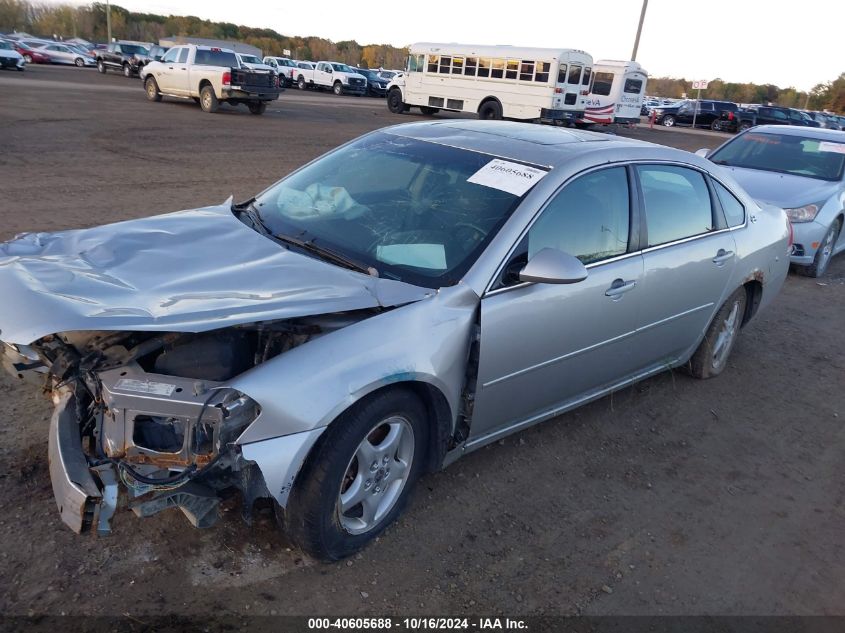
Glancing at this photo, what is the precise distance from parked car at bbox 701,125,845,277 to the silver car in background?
4.39m

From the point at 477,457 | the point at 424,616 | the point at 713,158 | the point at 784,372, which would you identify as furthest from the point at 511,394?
the point at 713,158

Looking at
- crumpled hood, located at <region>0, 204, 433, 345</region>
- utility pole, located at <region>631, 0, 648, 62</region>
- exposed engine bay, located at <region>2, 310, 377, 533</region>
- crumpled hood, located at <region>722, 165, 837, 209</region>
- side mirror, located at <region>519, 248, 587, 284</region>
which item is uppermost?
utility pole, located at <region>631, 0, 648, 62</region>

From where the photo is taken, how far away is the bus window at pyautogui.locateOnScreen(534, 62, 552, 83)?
23875 millimetres

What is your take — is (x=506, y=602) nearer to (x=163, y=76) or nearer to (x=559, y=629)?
(x=559, y=629)

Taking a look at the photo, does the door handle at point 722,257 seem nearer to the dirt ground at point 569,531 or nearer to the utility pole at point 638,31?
the dirt ground at point 569,531

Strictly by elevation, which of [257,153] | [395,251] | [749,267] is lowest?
[257,153]

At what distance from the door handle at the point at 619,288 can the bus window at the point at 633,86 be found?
88.5 ft

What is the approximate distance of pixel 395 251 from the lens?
10.7 feet

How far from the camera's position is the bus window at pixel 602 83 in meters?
28.0

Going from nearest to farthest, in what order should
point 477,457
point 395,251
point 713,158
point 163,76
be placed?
point 395,251 < point 477,457 < point 713,158 < point 163,76

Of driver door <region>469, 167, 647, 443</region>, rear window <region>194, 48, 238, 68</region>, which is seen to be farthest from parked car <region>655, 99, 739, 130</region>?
driver door <region>469, 167, 647, 443</region>

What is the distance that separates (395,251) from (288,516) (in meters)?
1.31

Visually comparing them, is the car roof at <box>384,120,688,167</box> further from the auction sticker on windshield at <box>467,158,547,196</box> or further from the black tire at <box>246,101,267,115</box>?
the black tire at <box>246,101,267,115</box>

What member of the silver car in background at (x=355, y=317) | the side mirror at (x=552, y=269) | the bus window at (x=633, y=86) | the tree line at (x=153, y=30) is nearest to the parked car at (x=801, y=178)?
the silver car in background at (x=355, y=317)
